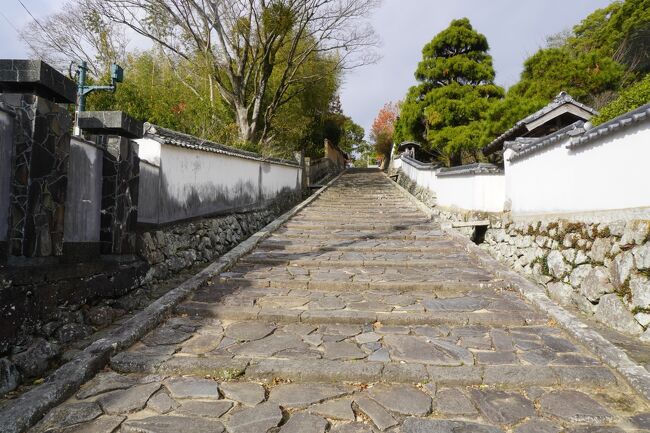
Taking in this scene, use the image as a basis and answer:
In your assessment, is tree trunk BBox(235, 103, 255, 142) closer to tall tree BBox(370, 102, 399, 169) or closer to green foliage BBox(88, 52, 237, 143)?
green foliage BBox(88, 52, 237, 143)

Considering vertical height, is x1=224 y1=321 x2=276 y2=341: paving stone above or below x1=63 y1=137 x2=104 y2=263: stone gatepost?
below

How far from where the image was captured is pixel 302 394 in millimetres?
3498

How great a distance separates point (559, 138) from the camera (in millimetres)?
6977

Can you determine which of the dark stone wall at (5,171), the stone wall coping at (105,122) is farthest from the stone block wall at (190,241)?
the dark stone wall at (5,171)

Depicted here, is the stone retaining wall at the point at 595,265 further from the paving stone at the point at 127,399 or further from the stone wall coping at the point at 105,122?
the stone wall coping at the point at 105,122

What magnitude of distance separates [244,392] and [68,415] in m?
1.33

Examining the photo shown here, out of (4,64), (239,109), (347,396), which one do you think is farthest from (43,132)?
(239,109)

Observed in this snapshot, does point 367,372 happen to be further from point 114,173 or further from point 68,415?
point 114,173

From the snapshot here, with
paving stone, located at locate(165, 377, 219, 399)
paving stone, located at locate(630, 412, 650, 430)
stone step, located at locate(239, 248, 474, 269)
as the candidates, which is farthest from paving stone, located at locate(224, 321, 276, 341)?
paving stone, located at locate(630, 412, 650, 430)

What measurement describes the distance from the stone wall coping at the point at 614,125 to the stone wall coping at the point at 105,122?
248 inches

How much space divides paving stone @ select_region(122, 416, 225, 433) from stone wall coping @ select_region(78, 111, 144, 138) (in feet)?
12.2

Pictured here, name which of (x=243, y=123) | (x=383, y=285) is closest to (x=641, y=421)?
(x=383, y=285)

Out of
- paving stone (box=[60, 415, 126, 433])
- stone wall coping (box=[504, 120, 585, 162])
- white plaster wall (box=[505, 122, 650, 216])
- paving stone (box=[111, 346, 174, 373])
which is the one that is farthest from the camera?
stone wall coping (box=[504, 120, 585, 162])

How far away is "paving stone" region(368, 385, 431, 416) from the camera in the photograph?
10.7 feet
